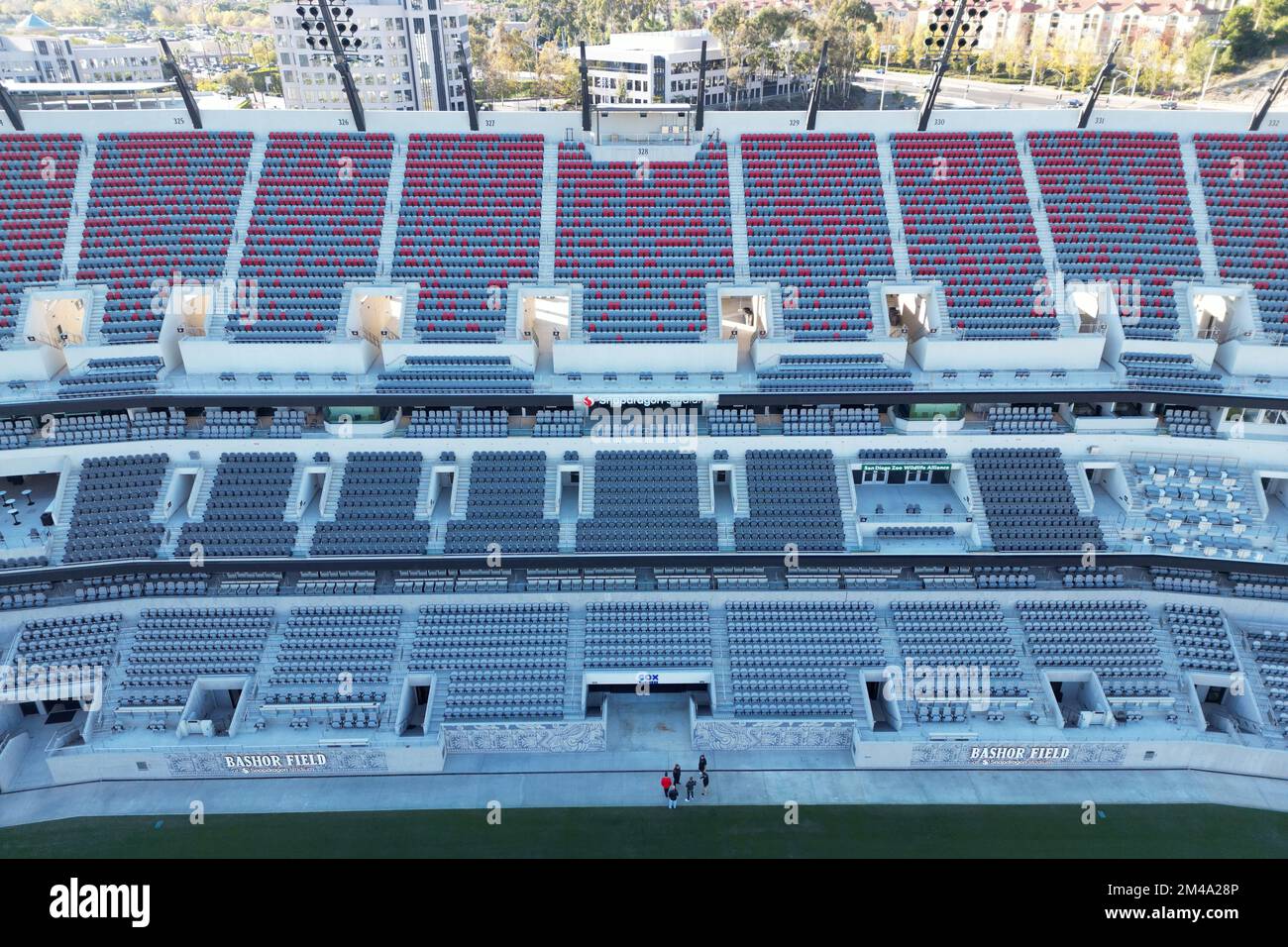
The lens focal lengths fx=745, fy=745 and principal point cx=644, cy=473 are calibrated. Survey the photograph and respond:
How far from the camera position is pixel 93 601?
24.7m

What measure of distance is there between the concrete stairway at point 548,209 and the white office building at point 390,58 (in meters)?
55.5

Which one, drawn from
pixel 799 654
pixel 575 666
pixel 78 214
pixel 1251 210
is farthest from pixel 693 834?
pixel 1251 210

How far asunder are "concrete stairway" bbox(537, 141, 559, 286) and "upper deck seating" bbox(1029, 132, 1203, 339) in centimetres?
2064

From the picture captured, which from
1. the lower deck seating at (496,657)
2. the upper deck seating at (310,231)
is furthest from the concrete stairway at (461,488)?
the upper deck seating at (310,231)

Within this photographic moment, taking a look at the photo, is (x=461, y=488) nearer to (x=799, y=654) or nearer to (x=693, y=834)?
(x=799, y=654)

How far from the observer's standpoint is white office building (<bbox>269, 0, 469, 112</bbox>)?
7644cm

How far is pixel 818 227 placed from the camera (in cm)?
3116

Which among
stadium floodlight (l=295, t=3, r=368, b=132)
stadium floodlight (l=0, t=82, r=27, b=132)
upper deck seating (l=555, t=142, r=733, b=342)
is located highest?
stadium floodlight (l=295, t=3, r=368, b=132)

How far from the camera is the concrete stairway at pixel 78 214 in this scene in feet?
95.9

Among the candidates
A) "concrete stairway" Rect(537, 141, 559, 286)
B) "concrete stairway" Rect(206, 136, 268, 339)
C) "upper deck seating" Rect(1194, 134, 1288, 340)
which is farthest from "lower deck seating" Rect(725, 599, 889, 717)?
"concrete stairway" Rect(206, 136, 268, 339)

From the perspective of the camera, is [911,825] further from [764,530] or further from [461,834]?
[461,834]

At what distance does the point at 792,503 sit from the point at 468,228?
17469 mm

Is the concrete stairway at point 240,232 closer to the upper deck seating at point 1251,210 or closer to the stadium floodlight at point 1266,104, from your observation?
the upper deck seating at point 1251,210

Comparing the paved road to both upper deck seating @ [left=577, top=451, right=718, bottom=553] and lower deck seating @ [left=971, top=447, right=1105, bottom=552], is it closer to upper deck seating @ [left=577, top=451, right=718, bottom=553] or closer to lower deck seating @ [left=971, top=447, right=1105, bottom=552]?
lower deck seating @ [left=971, top=447, right=1105, bottom=552]
